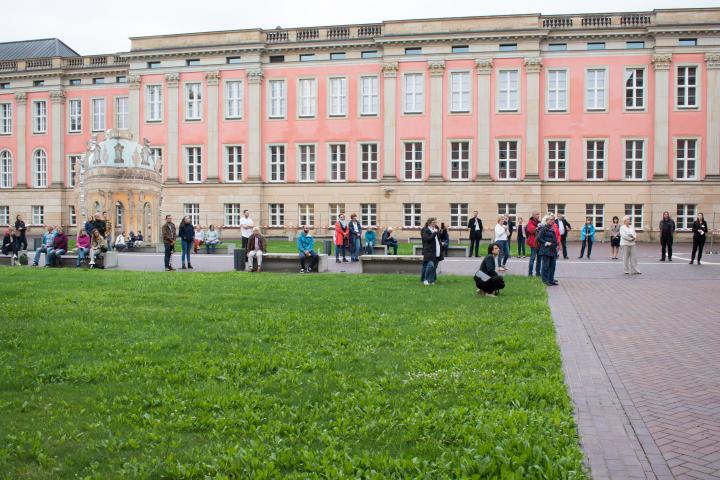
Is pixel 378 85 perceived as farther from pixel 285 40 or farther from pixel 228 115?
pixel 228 115

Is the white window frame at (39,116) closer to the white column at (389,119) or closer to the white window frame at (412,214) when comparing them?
the white column at (389,119)

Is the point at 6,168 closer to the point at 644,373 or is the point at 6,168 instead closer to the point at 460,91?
the point at 460,91

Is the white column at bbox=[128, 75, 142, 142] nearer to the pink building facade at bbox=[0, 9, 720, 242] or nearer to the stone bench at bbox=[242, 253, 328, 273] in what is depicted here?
the pink building facade at bbox=[0, 9, 720, 242]

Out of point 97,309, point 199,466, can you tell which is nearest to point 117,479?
point 199,466

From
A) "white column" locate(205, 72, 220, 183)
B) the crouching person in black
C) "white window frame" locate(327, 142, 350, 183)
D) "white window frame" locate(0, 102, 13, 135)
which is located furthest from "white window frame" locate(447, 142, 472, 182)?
"white window frame" locate(0, 102, 13, 135)

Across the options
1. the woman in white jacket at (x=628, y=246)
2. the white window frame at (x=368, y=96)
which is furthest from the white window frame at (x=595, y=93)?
the woman in white jacket at (x=628, y=246)

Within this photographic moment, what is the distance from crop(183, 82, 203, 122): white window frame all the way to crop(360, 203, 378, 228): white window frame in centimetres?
1416

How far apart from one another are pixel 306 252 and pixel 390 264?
277cm

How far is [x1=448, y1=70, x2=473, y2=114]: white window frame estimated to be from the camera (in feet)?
153

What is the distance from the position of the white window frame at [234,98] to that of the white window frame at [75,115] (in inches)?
561

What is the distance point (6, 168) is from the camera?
58.1 m

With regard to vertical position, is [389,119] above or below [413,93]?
below

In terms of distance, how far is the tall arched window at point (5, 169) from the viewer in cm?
5778

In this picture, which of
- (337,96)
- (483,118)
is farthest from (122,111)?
(483,118)
